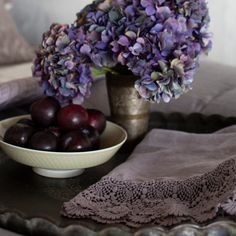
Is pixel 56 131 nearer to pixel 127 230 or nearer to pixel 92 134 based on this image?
pixel 92 134

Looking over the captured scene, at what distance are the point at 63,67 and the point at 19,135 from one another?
14 cm

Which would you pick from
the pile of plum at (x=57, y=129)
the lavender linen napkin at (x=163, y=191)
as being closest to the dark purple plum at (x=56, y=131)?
the pile of plum at (x=57, y=129)

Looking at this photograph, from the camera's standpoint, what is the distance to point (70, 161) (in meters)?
0.80

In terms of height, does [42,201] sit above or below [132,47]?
below

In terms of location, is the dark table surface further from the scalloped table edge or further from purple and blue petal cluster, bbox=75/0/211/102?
purple and blue petal cluster, bbox=75/0/211/102

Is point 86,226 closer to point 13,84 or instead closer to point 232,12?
point 13,84

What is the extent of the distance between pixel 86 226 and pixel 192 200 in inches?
6.2

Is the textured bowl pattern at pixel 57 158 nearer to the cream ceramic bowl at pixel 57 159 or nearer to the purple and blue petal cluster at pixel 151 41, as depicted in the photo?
the cream ceramic bowl at pixel 57 159

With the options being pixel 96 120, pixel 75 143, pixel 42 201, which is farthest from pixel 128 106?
pixel 42 201

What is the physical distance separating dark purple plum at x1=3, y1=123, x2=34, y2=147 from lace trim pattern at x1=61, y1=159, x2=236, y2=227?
0.15 m

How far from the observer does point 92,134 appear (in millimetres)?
867

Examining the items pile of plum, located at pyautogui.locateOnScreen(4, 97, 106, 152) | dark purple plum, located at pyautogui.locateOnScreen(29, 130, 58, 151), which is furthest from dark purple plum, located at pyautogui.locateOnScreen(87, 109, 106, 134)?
dark purple plum, located at pyautogui.locateOnScreen(29, 130, 58, 151)

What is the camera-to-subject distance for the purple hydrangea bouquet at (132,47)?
841 mm

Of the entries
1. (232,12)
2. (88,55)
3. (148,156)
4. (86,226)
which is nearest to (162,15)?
(88,55)
